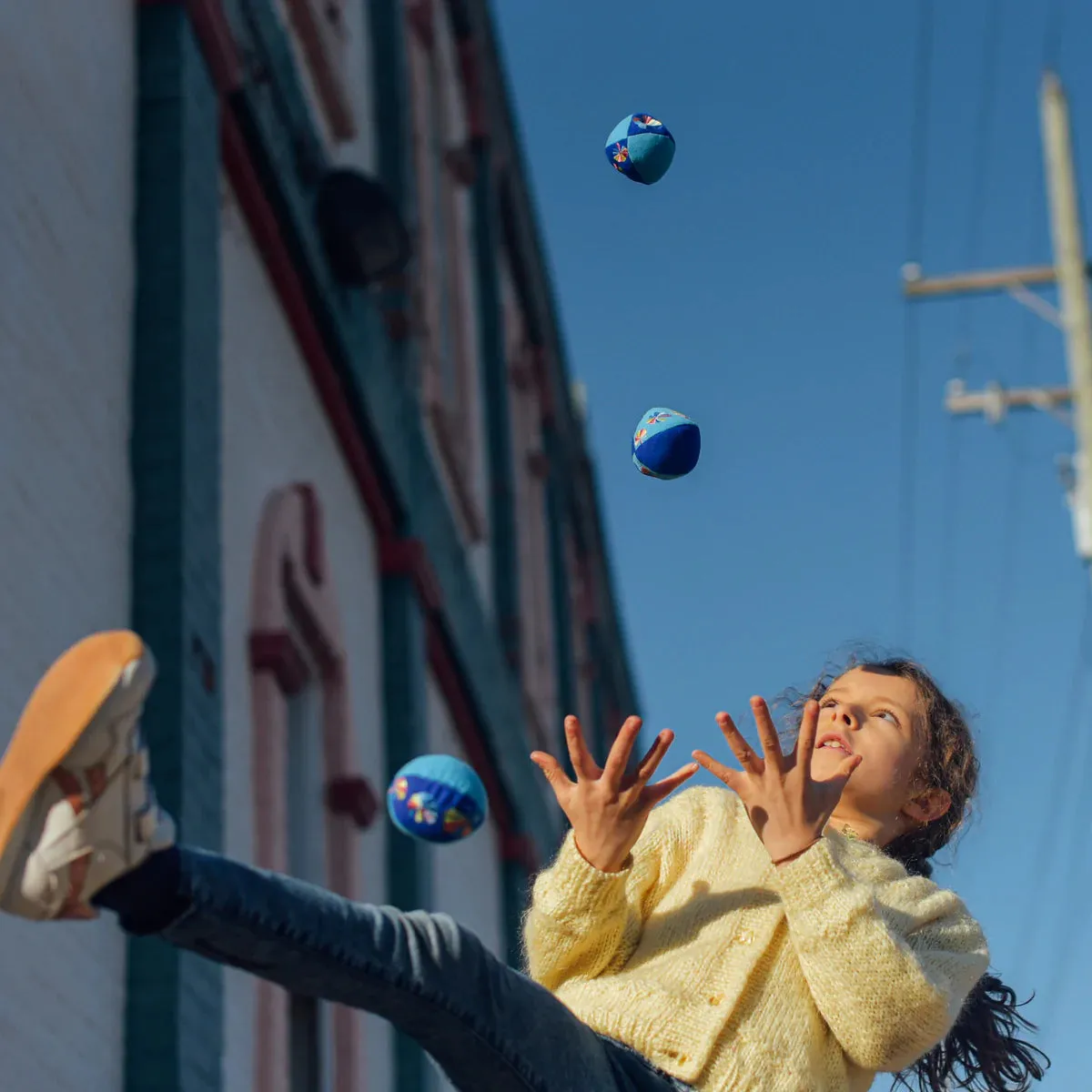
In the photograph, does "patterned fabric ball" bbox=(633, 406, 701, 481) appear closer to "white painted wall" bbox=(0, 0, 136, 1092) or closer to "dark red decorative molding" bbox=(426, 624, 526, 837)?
"white painted wall" bbox=(0, 0, 136, 1092)

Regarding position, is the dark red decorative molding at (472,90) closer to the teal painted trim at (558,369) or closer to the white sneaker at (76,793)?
the teal painted trim at (558,369)

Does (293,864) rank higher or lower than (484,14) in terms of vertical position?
lower

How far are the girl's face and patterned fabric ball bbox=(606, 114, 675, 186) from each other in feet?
5.46

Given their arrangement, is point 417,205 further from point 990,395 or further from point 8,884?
point 8,884

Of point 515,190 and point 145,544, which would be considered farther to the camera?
point 515,190

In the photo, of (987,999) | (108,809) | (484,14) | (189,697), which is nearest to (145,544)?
(189,697)

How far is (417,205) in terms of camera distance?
14.6m

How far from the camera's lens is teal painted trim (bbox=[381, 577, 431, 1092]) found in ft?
37.0

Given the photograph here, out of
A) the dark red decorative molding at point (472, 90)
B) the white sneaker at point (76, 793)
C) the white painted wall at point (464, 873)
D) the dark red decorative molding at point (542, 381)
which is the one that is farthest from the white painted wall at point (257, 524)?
the dark red decorative molding at point (542, 381)

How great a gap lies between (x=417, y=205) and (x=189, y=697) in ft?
23.6

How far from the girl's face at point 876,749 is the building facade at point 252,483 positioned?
2535 millimetres

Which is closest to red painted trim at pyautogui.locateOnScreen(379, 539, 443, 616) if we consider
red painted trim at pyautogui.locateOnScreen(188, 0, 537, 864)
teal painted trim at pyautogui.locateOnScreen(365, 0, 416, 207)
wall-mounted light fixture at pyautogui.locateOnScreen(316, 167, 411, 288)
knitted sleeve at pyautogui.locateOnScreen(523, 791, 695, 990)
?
red painted trim at pyautogui.locateOnScreen(188, 0, 537, 864)

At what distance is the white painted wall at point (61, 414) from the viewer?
6805 millimetres

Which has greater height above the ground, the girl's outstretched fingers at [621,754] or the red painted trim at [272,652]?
the girl's outstretched fingers at [621,754]
